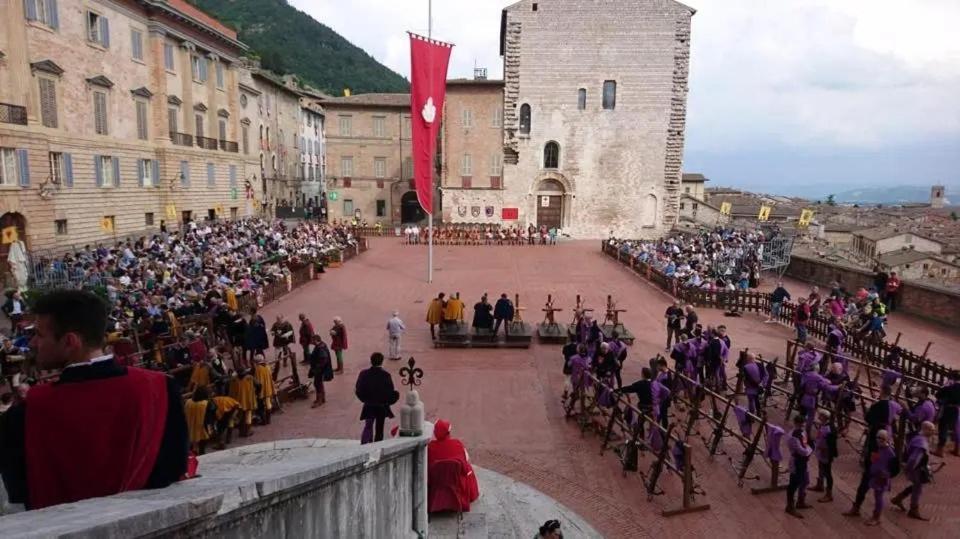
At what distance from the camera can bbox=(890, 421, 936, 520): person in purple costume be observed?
7584 millimetres

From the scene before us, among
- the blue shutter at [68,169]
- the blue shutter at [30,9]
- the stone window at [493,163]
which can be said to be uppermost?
the blue shutter at [30,9]

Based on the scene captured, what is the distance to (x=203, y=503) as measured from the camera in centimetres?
249

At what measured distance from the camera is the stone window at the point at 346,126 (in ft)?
167

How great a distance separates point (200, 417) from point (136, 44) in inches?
1137

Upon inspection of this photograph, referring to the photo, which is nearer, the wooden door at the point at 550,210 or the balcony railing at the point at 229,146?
the balcony railing at the point at 229,146

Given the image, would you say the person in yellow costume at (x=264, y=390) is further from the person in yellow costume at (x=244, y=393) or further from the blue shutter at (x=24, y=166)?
the blue shutter at (x=24, y=166)

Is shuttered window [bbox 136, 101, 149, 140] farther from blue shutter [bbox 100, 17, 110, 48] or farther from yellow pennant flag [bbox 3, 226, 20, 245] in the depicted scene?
yellow pennant flag [bbox 3, 226, 20, 245]

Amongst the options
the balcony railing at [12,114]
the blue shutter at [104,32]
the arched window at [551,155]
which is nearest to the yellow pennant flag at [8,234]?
the balcony railing at [12,114]

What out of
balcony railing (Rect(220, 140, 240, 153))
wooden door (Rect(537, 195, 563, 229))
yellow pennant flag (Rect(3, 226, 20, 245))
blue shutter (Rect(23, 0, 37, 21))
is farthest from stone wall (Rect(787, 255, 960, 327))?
balcony railing (Rect(220, 140, 240, 153))

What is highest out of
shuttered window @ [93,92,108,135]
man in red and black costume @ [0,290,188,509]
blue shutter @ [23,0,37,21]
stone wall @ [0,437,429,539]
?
blue shutter @ [23,0,37,21]

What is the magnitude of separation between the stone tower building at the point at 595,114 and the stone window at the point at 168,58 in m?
21.2

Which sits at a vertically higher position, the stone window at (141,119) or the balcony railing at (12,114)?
the stone window at (141,119)

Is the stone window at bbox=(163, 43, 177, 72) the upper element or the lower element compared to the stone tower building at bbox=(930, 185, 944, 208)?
upper

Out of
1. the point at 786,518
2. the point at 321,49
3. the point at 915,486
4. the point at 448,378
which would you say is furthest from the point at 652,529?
the point at 321,49
